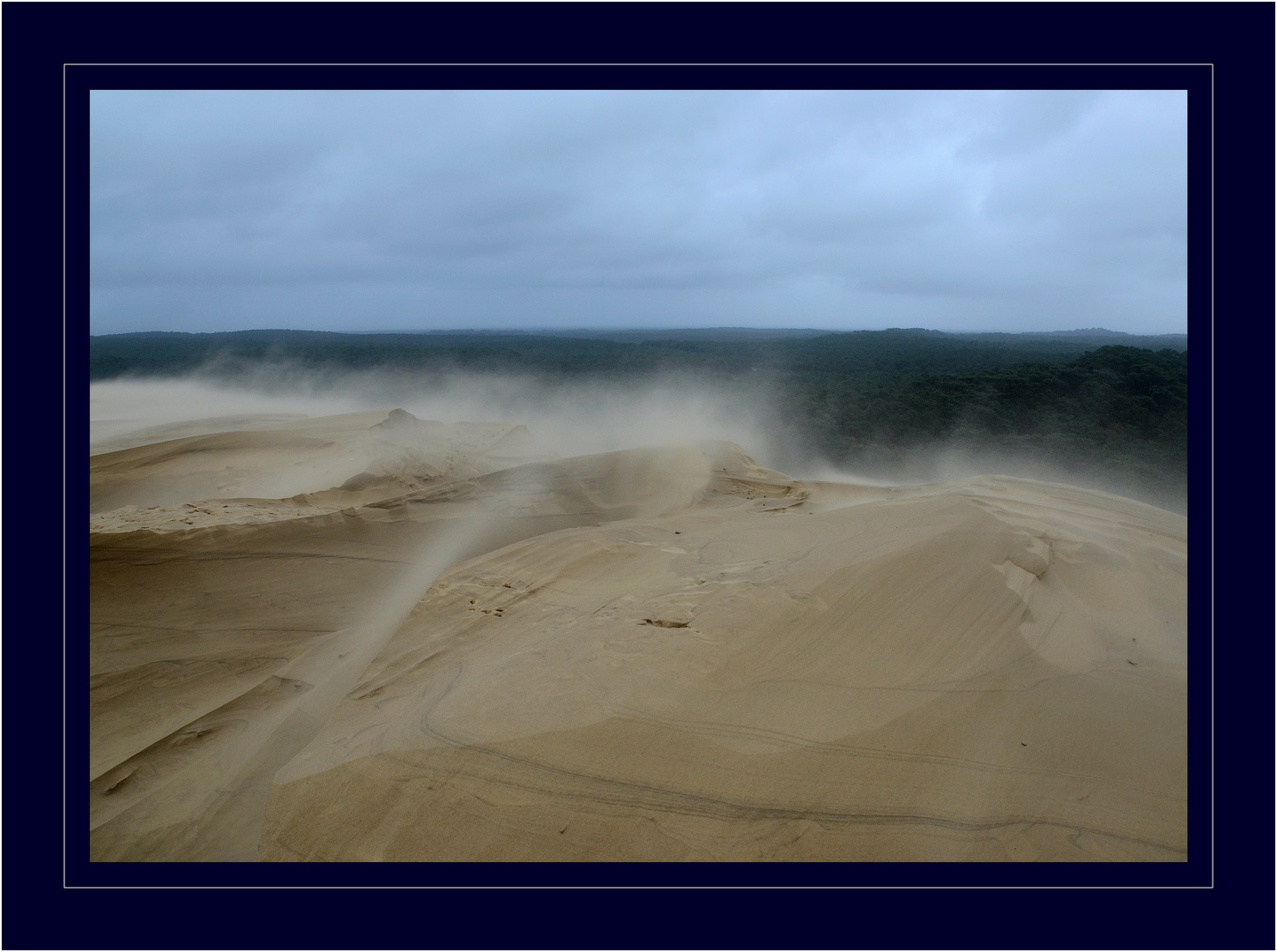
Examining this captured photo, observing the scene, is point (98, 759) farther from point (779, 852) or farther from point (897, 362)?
point (897, 362)

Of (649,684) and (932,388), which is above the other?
(932,388)

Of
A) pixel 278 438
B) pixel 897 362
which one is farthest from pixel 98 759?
pixel 897 362

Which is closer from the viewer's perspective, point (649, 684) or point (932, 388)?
point (649, 684)

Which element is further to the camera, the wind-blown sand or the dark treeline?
the dark treeline

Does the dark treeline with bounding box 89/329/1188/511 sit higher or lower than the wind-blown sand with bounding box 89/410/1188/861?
higher
